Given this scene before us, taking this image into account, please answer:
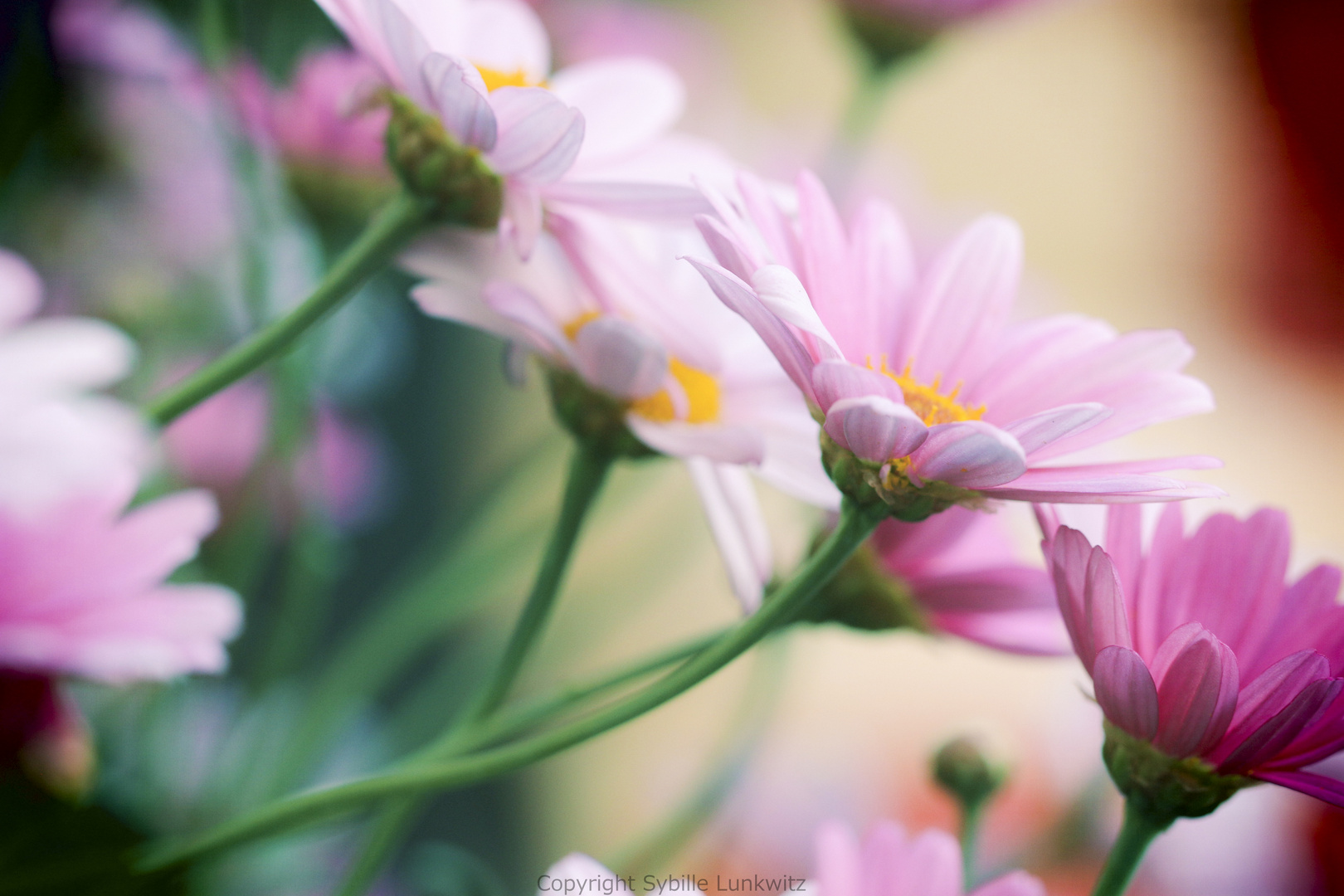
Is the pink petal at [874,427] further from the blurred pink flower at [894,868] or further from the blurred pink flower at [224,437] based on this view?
the blurred pink flower at [224,437]

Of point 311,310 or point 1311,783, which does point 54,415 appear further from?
point 1311,783

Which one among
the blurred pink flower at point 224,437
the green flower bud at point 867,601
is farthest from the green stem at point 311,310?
the blurred pink flower at point 224,437

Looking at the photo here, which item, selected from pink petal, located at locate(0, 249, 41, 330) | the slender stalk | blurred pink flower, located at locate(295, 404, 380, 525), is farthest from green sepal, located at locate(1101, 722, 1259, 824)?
blurred pink flower, located at locate(295, 404, 380, 525)

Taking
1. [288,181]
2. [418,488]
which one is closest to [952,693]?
[418,488]

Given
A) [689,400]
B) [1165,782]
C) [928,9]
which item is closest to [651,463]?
[689,400]

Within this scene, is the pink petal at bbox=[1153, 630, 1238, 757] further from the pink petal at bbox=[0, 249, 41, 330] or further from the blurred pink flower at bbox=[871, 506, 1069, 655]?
the pink petal at bbox=[0, 249, 41, 330]

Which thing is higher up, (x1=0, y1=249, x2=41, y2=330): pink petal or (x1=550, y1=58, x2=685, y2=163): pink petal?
(x1=550, y1=58, x2=685, y2=163): pink petal
